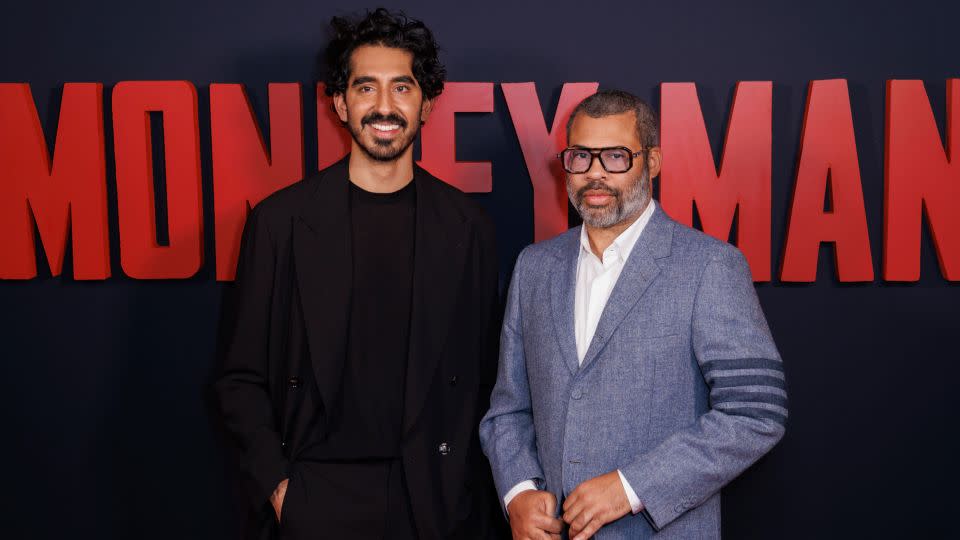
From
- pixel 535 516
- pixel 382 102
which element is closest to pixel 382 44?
pixel 382 102

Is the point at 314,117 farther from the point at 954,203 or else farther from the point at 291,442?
the point at 954,203

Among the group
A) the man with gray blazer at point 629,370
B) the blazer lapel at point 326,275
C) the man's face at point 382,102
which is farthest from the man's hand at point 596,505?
the man's face at point 382,102

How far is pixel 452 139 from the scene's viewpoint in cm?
280

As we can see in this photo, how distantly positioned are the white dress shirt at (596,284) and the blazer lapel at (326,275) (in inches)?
24.8

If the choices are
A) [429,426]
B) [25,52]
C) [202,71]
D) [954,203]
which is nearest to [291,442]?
[429,426]

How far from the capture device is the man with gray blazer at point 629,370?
5.66 feet

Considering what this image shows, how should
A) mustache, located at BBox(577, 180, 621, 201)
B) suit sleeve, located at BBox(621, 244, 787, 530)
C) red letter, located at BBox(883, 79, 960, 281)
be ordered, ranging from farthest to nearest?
1. red letter, located at BBox(883, 79, 960, 281)
2. mustache, located at BBox(577, 180, 621, 201)
3. suit sleeve, located at BBox(621, 244, 787, 530)

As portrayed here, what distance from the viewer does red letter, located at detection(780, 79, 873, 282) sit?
274cm

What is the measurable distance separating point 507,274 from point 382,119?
89 centimetres

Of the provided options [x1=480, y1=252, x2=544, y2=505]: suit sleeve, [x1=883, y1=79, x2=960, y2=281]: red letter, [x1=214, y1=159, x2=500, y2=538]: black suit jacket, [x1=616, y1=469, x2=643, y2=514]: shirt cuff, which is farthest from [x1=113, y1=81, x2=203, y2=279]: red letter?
[x1=883, y1=79, x2=960, y2=281]: red letter

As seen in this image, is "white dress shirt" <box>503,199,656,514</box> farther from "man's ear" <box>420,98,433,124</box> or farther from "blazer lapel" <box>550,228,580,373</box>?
"man's ear" <box>420,98,433,124</box>

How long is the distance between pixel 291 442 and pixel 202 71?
151 cm

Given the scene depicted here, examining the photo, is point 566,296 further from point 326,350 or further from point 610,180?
point 326,350

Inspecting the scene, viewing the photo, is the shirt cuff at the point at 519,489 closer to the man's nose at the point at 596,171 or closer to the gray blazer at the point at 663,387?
the gray blazer at the point at 663,387
